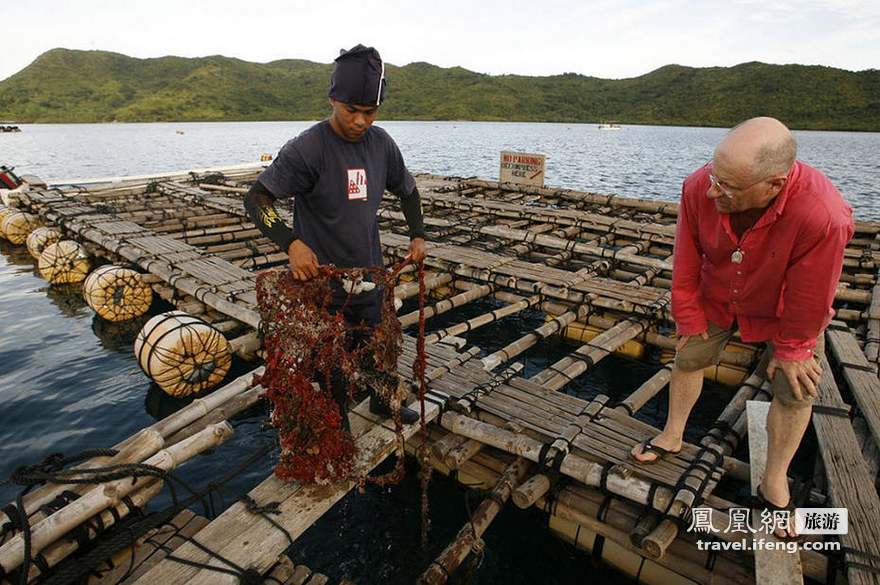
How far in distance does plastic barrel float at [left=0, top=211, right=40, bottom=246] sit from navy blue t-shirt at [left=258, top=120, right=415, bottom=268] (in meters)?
22.3

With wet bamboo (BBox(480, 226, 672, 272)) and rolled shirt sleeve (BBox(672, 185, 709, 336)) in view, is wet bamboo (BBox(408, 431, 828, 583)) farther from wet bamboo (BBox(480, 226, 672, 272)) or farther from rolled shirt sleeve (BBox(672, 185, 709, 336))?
wet bamboo (BBox(480, 226, 672, 272))

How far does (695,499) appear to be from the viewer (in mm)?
4008

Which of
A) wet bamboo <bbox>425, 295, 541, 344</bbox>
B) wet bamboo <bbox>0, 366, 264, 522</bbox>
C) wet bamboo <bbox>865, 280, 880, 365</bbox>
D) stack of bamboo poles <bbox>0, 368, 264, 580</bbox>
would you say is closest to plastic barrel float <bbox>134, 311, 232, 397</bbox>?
wet bamboo <bbox>0, 366, 264, 522</bbox>

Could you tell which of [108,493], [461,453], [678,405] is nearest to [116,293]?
[108,493]

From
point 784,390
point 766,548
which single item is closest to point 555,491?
point 766,548

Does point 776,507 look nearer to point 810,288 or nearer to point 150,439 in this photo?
point 810,288

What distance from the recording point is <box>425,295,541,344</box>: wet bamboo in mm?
7410

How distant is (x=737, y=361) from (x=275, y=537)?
8046 mm

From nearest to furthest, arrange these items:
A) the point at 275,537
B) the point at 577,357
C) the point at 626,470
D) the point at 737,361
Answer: the point at 275,537
the point at 626,470
the point at 577,357
the point at 737,361

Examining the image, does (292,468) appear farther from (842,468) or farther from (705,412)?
(705,412)

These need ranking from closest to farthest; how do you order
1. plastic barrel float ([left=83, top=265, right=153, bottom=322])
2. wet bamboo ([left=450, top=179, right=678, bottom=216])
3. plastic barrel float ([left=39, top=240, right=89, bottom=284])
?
plastic barrel float ([left=83, top=265, right=153, bottom=322]), plastic barrel float ([left=39, top=240, right=89, bottom=284]), wet bamboo ([left=450, top=179, right=678, bottom=216])

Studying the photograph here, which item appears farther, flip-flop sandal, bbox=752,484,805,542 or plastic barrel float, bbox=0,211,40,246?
plastic barrel float, bbox=0,211,40,246

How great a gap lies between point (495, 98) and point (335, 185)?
192794 mm

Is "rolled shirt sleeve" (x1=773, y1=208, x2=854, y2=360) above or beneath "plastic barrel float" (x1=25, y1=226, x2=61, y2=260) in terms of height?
above
